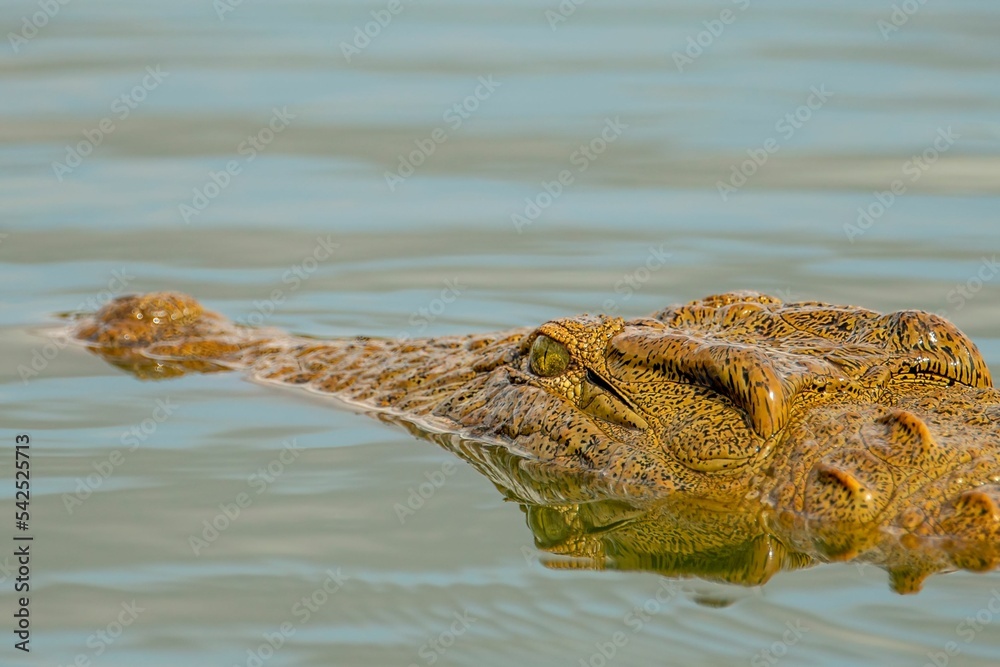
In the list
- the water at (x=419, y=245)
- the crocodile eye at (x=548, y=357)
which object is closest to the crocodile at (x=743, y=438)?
the crocodile eye at (x=548, y=357)

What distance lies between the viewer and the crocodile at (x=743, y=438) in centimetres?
617

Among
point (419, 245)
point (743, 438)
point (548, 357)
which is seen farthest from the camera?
point (419, 245)

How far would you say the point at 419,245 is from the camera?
40.6ft

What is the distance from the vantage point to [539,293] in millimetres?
11297

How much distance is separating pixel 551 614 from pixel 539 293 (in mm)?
5623

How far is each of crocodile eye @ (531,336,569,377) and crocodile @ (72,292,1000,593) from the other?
0.03 ft

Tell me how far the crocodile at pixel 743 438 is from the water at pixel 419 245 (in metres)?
0.24

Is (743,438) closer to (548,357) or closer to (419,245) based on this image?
(548,357)

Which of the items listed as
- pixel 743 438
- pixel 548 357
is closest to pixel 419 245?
pixel 548 357

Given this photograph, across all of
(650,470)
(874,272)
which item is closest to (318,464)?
(650,470)

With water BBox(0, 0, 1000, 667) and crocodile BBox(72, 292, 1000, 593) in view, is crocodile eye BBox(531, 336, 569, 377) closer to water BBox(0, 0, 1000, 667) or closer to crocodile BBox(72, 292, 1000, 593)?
crocodile BBox(72, 292, 1000, 593)

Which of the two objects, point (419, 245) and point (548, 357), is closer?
point (548, 357)

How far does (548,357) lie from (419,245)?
5.06 metres

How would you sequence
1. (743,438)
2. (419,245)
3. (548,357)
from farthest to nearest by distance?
(419,245)
(548,357)
(743,438)
